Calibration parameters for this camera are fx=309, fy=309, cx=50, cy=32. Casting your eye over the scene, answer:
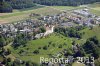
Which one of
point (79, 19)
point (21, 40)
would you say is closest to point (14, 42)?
point (21, 40)

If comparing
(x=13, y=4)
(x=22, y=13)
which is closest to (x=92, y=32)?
(x=22, y=13)

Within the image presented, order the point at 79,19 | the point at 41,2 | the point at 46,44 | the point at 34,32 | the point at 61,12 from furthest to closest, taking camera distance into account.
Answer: the point at 41,2 → the point at 61,12 → the point at 79,19 → the point at 34,32 → the point at 46,44

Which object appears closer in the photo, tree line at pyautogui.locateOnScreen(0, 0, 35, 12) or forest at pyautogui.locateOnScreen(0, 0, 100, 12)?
tree line at pyautogui.locateOnScreen(0, 0, 35, 12)

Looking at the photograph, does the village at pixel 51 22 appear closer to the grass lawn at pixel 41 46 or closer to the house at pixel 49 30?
the house at pixel 49 30

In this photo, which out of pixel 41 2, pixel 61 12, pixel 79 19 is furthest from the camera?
pixel 41 2

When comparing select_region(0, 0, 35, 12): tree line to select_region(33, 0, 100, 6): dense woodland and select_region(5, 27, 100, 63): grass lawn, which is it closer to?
select_region(33, 0, 100, 6): dense woodland

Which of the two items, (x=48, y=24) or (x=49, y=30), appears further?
(x=48, y=24)

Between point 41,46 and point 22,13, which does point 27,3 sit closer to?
point 22,13

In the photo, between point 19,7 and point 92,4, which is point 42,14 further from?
point 92,4

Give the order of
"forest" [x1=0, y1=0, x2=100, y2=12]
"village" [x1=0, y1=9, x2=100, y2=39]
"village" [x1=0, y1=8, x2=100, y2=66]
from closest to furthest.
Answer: "village" [x1=0, y1=8, x2=100, y2=66] → "village" [x1=0, y1=9, x2=100, y2=39] → "forest" [x1=0, y1=0, x2=100, y2=12]

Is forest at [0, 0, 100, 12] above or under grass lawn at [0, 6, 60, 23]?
above

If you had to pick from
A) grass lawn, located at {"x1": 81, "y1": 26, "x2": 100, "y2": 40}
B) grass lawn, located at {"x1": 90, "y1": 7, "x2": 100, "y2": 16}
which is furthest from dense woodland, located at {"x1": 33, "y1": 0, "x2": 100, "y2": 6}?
grass lawn, located at {"x1": 81, "y1": 26, "x2": 100, "y2": 40}
